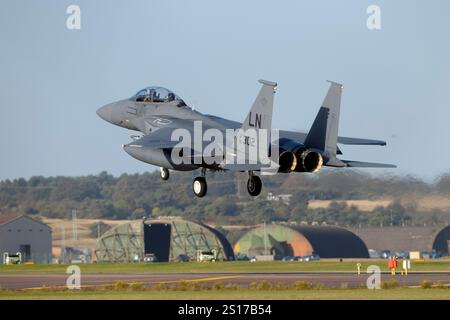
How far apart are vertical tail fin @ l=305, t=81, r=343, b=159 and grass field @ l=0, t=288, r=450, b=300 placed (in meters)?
5.23

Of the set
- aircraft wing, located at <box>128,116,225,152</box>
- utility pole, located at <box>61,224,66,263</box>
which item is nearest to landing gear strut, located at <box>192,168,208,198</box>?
aircraft wing, located at <box>128,116,225,152</box>

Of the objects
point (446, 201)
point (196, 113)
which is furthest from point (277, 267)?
point (196, 113)

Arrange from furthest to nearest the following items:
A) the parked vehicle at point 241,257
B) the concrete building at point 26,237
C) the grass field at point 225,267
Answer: the parked vehicle at point 241,257 → the concrete building at point 26,237 → the grass field at point 225,267

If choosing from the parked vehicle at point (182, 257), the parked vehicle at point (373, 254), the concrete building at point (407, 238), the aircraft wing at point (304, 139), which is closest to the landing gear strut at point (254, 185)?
the aircraft wing at point (304, 139)

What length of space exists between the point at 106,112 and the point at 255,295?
13.4 metres

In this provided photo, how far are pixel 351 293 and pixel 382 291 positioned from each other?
1457 millimetres

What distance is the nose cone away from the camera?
1796 inches

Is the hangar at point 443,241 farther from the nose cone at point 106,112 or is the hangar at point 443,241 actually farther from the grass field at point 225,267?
the nose cone at point 106,112

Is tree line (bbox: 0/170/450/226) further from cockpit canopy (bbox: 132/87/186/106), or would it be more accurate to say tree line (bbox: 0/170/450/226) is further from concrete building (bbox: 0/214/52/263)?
cockpit canopy (bbox: 132/87/186/106)

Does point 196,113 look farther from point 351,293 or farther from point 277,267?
point 277,267

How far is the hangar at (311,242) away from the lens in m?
106

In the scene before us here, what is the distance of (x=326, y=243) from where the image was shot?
10681 cm

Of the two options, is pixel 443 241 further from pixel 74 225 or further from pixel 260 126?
pixel 260 126

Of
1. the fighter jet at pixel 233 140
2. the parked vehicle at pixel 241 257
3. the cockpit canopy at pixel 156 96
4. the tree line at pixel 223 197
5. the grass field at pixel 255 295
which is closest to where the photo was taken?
the grass field at pixel 255 295
